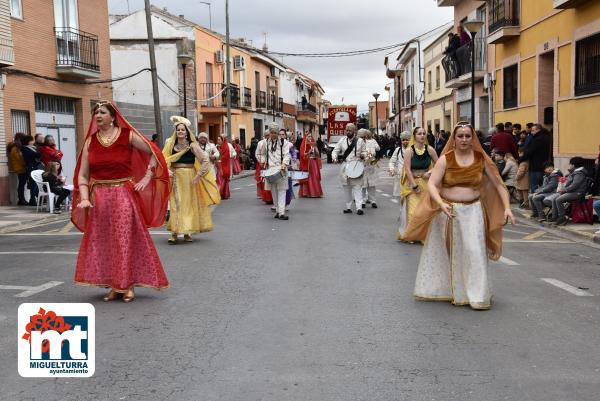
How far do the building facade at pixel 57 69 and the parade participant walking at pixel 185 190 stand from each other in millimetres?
9432

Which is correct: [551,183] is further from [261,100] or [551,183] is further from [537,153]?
[261,100]

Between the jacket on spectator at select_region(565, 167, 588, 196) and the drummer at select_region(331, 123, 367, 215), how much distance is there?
3.99 meters

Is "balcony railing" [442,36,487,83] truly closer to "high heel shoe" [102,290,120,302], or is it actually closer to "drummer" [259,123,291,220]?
"drummer" [259,123,291,220]

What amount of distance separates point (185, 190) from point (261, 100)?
140ft

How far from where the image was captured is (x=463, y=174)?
623 cm

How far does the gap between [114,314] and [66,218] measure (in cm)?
964

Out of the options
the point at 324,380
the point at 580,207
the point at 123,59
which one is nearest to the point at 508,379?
the point at 324,380

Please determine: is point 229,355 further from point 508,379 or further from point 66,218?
point 66,218

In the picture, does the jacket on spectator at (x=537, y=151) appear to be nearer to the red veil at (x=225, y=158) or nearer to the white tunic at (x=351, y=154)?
the white tunic at (x=351, y=154)

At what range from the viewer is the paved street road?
4.15 m

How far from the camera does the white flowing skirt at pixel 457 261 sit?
613 cm

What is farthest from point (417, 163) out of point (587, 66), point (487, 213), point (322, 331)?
point (587, 66)

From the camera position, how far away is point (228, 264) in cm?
847

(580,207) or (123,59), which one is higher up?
(123,59)
